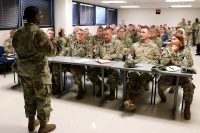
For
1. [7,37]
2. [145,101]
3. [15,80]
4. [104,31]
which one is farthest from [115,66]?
[7,37]

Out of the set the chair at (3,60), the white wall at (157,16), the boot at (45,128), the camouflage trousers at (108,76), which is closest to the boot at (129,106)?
the camouflage trousers at (108,76)

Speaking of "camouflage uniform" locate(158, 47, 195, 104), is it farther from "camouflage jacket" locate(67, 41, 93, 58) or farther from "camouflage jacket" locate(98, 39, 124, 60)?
"camouflage jacket" locate(67, 41, 93, 58)

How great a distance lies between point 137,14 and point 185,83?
1284 centimetres

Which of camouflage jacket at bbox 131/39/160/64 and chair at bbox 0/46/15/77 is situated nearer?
camouflage jacket at bbox 131/39/160/64

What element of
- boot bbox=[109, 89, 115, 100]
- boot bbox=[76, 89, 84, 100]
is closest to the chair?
boot bbox=[76, 89, 84, 100]

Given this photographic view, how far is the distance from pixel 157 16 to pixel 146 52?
1175cm

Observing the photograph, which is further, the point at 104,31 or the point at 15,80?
the point at 15,80

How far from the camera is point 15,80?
4945mm

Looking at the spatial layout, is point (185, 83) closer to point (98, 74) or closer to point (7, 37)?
point (98, 74)

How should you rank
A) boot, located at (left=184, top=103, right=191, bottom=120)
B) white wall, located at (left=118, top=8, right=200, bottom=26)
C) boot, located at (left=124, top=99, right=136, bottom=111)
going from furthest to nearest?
white wall, located at (left=118, top=8, right=200, bottom=26) → boot, located at (left=124, top=99, right=136, bottom=111) → boot, located at (left=184, top=103, right=191, bottom=120)

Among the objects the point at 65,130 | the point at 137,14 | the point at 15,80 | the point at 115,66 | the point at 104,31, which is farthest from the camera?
the point at 137,14

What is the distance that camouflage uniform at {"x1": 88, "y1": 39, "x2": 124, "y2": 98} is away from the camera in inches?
150

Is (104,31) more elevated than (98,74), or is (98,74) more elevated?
(104,31)

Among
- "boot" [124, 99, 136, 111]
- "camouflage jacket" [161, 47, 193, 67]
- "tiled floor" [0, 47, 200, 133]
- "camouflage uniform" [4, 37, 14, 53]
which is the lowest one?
"tiled floor" [0, 47, 200, 133]
